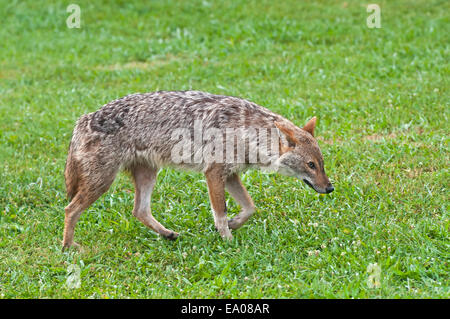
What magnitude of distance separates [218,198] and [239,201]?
39cm

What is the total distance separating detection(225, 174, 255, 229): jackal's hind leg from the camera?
695 cm

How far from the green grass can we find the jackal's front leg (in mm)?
127

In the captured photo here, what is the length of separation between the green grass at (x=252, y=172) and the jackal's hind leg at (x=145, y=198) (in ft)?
0.48

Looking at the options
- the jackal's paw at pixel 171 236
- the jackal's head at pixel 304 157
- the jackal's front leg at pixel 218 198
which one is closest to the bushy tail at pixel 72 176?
the jackal's paw at pixel 171 236

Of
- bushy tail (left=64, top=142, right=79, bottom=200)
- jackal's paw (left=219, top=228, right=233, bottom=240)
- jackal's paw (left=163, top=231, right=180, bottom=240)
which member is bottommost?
jackal's paw (left=163, top=231, right=180, bottom=240)

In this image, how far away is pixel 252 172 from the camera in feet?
26.9

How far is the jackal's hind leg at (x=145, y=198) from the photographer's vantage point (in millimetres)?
7002

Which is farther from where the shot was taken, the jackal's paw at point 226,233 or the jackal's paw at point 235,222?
the jackal's paw at point 235,222

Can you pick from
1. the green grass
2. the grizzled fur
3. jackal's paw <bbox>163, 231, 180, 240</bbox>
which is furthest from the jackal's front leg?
jackal's paw <bbox>163, 231, 180, 240</bbox>

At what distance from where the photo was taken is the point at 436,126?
9000 millimetres

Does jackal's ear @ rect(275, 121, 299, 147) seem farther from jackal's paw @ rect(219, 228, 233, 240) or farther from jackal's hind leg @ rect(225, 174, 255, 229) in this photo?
jackal's paw @ rect(219, 228, 233, 240)

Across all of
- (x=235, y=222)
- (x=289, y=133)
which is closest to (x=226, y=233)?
(x=235, y=222)

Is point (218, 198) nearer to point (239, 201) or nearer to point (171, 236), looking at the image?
point (239, 201)

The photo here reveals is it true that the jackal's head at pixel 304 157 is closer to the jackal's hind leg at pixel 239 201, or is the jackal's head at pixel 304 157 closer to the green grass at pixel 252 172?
the green grass at pixel 252 172
